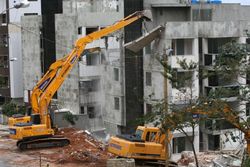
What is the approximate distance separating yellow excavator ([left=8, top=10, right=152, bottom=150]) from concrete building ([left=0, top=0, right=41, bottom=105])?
81.6 feet

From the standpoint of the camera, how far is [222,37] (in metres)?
38.6

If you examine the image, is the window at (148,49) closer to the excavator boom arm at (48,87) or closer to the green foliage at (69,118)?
the green foliage at (69,118)

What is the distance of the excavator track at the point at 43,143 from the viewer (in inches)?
1202

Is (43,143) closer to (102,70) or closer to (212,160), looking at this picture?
(212,160)

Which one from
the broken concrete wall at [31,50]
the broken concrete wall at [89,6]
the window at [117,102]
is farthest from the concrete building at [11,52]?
the window at [117,102]

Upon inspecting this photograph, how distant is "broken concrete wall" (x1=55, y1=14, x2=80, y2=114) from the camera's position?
43.4 m

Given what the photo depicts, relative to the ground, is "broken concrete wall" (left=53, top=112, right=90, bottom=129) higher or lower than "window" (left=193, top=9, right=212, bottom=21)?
lower

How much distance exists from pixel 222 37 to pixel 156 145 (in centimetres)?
1559

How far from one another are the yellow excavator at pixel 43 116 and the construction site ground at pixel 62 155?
504mm

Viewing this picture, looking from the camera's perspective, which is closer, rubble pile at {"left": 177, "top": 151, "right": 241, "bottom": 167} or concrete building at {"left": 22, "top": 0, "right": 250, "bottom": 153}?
rubble pile at {"left": 177, "top": 151, "right": 241, "bottom": 167}

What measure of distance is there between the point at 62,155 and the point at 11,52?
30415 millimetres

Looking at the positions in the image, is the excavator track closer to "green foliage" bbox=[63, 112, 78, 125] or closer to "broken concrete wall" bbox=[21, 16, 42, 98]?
"green foliage" bbox=[63, 112, 78, 125]

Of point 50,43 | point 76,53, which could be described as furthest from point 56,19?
point 76,53

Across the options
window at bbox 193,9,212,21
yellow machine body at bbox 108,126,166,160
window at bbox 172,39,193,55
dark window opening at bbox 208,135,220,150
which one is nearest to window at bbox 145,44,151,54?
window at bbox 172,39,193,55
